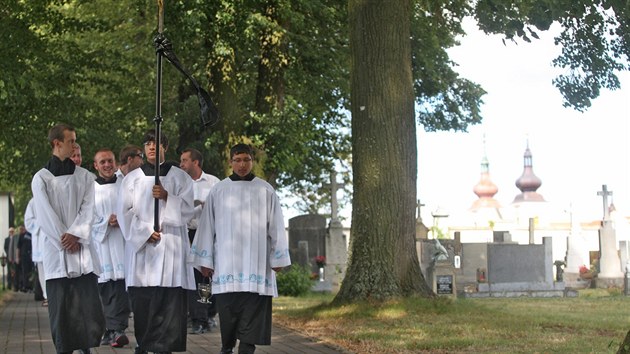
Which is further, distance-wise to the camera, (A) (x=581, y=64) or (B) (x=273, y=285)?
(A) (x=581, y=64)

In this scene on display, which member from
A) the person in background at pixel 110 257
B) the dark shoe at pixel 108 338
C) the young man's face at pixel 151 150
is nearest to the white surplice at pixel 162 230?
the young man's face at pixel 151 150

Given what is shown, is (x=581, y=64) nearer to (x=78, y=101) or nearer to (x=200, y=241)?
(x=200, y=241)

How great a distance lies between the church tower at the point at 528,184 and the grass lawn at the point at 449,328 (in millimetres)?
106063

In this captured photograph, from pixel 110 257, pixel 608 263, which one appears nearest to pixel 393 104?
pixel 110 257

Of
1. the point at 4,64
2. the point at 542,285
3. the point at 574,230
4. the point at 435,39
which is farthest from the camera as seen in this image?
the point at 574,230

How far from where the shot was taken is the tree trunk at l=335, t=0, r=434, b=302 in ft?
52.4

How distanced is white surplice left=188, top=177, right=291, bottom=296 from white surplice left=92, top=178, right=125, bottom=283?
2354 mm

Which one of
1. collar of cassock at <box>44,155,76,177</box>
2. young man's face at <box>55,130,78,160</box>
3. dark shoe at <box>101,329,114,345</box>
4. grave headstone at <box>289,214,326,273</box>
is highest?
grave headstone at <box>289,214,326,273</box>

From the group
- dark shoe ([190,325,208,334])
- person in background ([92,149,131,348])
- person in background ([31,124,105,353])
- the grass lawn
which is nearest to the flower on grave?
the grass lawn

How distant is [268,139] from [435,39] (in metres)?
4.63

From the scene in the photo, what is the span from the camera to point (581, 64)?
17.5 meters

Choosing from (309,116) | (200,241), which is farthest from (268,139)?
(200,241)

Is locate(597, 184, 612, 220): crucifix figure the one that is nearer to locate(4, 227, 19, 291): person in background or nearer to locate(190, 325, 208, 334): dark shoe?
locate(4, 227, 19, 291): person in background

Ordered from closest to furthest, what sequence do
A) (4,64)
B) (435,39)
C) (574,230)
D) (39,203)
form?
(39,203) < (4,64) < (435,39) < (574,230)
